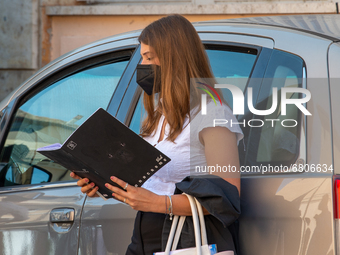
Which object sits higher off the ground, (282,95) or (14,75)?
(14,75)

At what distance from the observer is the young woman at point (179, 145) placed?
1.35 meters

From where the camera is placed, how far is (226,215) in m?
1.32

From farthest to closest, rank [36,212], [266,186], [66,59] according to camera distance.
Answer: [66,59], [36,212], [266,186]

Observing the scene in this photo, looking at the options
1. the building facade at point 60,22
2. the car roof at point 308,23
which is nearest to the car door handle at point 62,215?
the car roof at point 308,23

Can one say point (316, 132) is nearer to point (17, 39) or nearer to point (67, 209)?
point (67, 209)

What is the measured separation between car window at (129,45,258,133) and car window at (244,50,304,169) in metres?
0.13

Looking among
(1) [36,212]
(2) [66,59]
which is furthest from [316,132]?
(2) [66,59]

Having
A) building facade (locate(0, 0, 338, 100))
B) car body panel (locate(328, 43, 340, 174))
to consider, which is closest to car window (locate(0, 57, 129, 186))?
car body panel (locate(328, 43, 340, 174))

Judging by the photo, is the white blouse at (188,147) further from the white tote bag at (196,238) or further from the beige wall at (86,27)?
the beige wall at (86,27)

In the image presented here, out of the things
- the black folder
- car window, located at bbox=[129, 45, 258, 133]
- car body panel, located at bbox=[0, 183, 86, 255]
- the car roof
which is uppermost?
the car roof

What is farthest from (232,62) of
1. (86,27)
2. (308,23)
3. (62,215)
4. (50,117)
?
(86,27)

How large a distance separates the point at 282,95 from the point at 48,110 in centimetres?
139

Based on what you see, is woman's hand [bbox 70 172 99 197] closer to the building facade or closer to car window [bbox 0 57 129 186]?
car window [bbox 0 57 129 186]

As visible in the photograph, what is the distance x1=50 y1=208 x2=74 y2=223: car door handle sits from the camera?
6.26 ft
